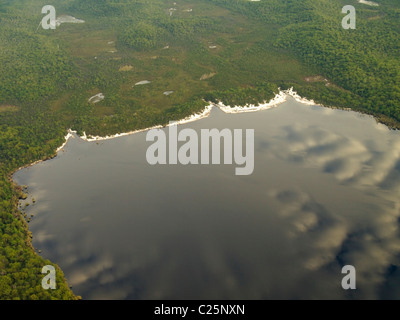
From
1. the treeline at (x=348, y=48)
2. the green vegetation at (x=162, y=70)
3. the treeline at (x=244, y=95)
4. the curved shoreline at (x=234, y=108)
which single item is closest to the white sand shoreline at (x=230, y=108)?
the curved shoreline at (x=234, y=108)

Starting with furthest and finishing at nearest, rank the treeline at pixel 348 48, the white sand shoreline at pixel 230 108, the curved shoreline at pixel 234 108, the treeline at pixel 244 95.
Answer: the treeline at pixel 244 95 → the treeline at pixel 348 48 → the curved shoreline at pixel 234 108 → the white sand shoreline at pixel 230 108

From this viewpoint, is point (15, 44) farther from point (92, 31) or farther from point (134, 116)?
point (134, 116)

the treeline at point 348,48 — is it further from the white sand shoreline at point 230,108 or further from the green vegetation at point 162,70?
the white sand shoreline at point 230,108

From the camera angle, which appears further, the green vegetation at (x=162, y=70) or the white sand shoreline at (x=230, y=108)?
the white sand shoreline at (x=230, y=108)

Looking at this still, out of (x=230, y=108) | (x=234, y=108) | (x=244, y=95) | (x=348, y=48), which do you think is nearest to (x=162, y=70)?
(x=244, y=95)

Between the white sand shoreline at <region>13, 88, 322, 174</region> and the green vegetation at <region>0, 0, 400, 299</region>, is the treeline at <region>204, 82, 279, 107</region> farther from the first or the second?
the white sand shoreline at <region>13, 88, 322, 174</region>

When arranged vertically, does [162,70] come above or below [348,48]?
below

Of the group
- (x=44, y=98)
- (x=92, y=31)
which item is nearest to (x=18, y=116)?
(x=44, y=98)

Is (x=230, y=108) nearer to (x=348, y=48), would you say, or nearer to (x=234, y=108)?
→ (x=234, y=108)

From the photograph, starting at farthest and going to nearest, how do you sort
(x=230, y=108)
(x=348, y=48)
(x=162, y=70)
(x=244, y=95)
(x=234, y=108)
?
(x=162, y=70)
(x=348, y=48)
(x=244, y=95)
(x=230, y=108)
(x=234, y=108)
